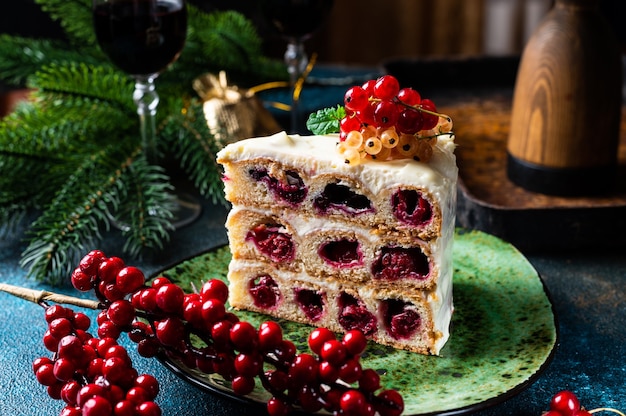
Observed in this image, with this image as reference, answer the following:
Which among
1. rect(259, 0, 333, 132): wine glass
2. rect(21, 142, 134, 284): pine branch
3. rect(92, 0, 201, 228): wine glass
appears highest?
rect(92, 0, 201, 228): wine glass

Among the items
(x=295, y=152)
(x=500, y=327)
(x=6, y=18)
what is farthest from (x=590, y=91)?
(x=6, y=18)

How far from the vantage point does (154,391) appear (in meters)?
1.18

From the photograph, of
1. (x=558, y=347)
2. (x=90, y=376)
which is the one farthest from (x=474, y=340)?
(x=90, y=376)

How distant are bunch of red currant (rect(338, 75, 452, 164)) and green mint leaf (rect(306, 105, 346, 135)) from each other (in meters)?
0.07

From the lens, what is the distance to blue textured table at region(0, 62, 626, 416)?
4.33 feet

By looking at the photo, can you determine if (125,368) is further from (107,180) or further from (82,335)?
(107,180)

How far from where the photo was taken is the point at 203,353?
1.22 meters

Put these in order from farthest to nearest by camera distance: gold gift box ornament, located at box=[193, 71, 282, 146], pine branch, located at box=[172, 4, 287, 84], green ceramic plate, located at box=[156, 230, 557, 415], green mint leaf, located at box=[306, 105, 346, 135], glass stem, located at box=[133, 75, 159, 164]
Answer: pine branch, located at box=[172, 4, 287, 84]
gold gift box ornament, located at box=[193, 71, 282, 146]
glass stem, located at box=[133, 75, 159, 164]
green mint leaf, located at box=[306, 105, 346, 135]
green ceramic plate, located at box=[156, 230, 557, 415]

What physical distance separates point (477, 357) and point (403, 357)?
13 cm

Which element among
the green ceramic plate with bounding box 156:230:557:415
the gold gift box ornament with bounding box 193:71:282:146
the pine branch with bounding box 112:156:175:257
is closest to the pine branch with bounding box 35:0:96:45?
the gold gift box ornament with bounding box 193:71:282:146

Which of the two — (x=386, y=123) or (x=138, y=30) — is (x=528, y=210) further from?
(x=138, y=30)

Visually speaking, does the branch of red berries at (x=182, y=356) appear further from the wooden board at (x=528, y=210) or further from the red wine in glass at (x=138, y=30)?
the red wine in glass at (x=138, y=30)

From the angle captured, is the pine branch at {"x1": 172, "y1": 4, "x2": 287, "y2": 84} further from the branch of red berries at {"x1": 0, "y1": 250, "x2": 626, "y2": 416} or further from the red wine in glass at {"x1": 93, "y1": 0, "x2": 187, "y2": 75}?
the branch of red berries at {"x1": 0, "y1": 250, "x2": 626, "y2": 416}

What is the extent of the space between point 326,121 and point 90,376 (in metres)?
0.61
